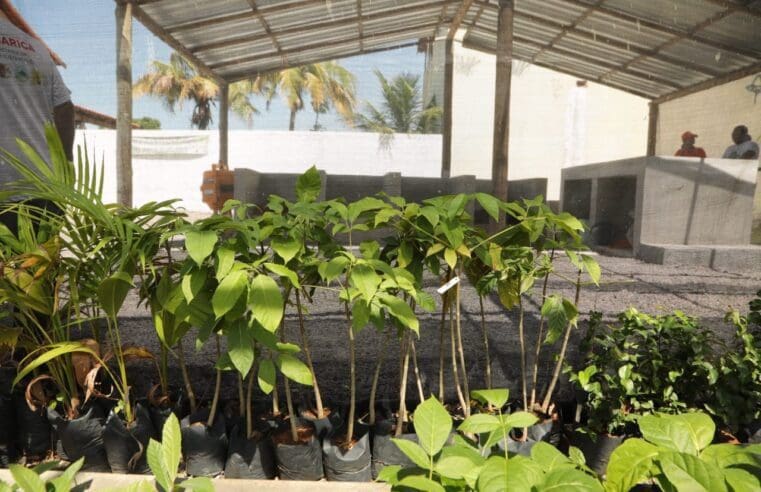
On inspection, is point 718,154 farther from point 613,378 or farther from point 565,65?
point 613,378

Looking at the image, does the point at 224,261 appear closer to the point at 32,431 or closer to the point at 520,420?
the point at 520,420

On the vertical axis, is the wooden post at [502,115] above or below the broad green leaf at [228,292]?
above

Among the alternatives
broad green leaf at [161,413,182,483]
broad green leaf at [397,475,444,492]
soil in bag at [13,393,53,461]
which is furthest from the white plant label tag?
soil in bag at [13,393,53,461]

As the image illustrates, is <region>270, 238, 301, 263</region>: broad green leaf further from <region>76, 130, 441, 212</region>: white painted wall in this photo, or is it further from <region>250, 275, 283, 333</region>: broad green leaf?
<region>76, 130, 441, 212</region>: white painted wall

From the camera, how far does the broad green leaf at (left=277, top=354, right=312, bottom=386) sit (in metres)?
1.29

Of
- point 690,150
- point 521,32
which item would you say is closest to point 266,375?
point 521,32

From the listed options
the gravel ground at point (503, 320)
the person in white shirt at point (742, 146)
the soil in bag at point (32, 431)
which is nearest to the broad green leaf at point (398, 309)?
the gravel ground at point (503, 320)

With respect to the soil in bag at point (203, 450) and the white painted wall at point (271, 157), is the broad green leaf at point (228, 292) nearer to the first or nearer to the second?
the soil in bag at point (203, 450)

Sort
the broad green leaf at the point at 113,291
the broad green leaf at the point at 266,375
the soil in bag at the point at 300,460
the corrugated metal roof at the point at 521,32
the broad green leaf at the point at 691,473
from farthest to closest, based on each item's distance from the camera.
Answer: the corrugated metal roof at the point at 521,32
the soil in bag at the point at 300,460
the broad green leaf at the point at 113,291
the broad green leaf at the point at 266,375
the broad green leaf at the point at 691,473

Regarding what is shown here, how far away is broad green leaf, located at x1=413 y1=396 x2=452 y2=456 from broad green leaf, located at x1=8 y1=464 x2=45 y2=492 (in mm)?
835

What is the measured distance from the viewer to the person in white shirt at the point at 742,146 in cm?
207

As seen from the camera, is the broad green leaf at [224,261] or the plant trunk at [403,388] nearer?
the broad green leaf at [224,261]

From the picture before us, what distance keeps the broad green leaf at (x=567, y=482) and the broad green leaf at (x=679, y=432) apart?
195 mm

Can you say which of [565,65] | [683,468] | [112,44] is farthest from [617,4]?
[112,44]
